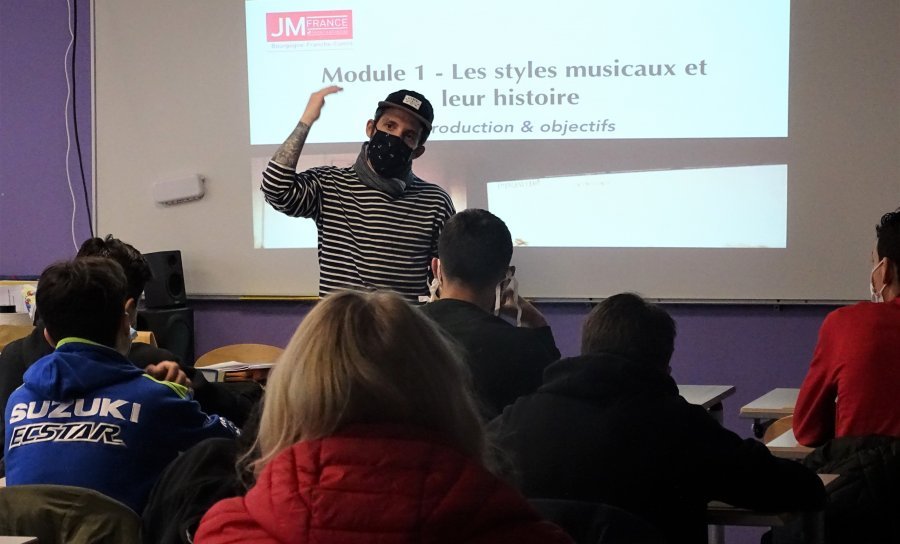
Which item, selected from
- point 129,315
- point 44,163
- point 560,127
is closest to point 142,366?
point 129,315

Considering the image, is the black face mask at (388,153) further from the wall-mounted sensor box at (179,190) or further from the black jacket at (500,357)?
the wall-mounted sensor box at (179,190)

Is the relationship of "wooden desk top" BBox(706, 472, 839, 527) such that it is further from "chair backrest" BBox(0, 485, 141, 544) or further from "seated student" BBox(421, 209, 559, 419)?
"chair backrest" BBox(0, 485, 141, 544)

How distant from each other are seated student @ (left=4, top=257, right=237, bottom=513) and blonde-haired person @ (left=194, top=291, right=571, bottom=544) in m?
0.99

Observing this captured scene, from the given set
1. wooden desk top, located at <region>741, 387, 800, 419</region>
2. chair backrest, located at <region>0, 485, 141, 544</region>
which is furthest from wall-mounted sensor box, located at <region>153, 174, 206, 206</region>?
chair backrest, located at <region>0, 485, 141, 544</region>

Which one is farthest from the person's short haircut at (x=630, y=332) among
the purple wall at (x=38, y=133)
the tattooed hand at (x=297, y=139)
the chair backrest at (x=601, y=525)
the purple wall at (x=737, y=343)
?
the purple wall at (x=38, y=133)

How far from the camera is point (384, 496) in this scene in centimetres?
115

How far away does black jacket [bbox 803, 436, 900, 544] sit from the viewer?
8.18ft

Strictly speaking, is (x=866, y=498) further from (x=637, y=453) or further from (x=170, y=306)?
(x=170, y=306)

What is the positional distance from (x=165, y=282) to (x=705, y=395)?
285 cm

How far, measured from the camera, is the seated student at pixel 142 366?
106 inches

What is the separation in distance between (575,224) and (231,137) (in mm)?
1803

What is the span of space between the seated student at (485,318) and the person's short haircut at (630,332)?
1.34 feet

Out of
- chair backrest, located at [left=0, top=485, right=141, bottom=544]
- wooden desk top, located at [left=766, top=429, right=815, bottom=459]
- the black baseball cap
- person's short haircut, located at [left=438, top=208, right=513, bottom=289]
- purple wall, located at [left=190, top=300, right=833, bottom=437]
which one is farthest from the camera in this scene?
purple wall, located at [left=190, top=300, right=833, bottom=437]

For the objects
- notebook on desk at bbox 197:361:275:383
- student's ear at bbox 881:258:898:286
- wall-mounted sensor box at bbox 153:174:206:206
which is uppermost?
wall-mounted sensor box at bbox 153:174:206:206
